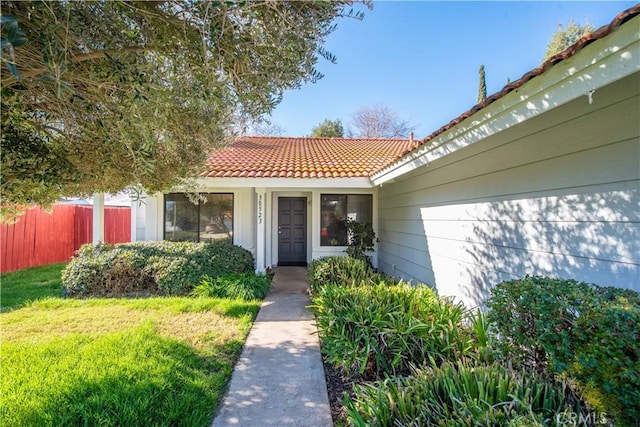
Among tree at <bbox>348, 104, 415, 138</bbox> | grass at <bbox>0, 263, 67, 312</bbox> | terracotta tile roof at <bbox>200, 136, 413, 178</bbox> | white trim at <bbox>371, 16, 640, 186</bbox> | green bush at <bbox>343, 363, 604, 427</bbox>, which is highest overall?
tree at <bbox>348, 104, 415, 138</bbox>

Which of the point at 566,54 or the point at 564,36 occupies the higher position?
the point at 564,36

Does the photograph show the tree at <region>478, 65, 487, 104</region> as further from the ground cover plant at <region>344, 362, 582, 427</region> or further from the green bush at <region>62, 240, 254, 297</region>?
the ground cover plant at <region>344, 362, 582, 427</region>

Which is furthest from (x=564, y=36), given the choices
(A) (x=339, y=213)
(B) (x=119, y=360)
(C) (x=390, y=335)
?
(B) (x=119, y=360)

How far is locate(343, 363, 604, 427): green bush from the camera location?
1.87 m

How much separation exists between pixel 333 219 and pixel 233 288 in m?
4.08

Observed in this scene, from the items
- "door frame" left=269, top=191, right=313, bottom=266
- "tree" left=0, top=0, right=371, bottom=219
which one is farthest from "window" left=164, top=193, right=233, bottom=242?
"tree" left=0, top=0, right=371, bottom=219

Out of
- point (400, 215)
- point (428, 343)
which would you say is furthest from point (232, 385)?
point (400, 215)

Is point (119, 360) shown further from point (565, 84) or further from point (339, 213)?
point (339, 213)

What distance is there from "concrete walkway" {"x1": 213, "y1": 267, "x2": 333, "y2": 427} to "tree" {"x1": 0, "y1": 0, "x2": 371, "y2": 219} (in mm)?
2571

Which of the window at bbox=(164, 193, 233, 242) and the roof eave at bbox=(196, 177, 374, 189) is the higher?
the roof eave at bbox=(196, 177, 374, 189)

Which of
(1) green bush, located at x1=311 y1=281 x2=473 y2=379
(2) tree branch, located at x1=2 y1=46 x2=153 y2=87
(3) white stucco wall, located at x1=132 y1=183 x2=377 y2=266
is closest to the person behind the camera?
(2) tree branch, located at x1=2 y1=46 x2=153 y2=87

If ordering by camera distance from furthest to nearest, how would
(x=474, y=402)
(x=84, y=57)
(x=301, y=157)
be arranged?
(x=301, y=157)
(x=84, y=57)
(x=474, y=402)

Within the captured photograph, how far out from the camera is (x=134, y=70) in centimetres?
255

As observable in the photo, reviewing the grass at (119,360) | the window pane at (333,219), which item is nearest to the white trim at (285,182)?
the window pane at (333,219)
